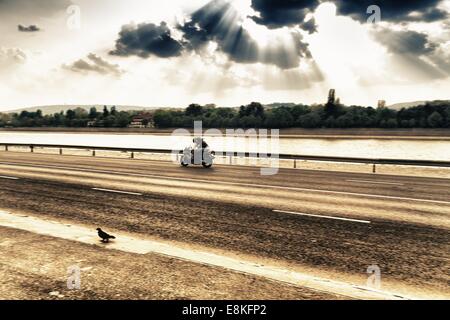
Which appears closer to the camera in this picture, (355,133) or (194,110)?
(355,133)

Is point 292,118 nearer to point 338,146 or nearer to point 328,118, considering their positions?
point 328,118

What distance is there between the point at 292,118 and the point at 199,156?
113 m

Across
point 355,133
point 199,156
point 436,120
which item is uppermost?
point 436,120

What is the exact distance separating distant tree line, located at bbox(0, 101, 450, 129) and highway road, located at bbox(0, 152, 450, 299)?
101741 millimetres

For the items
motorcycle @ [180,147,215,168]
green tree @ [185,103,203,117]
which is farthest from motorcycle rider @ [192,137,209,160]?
green tree @ [185,103,203,117]

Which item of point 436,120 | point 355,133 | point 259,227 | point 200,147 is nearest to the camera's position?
point 259,227

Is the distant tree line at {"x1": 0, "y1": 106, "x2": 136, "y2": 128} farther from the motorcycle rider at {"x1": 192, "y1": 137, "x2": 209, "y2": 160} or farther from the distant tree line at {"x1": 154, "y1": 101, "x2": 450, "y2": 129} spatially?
the motorcycle rider at {"x1": 192, "y1": 137, "x2": 209, "y2": 160}

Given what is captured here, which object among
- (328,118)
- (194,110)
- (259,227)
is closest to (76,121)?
(194,110)

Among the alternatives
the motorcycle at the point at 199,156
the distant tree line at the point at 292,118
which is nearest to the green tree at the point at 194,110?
the distant tree line at the point at 292,118

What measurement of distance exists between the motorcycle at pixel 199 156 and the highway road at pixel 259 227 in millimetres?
5765

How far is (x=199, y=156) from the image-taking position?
20.5 meters

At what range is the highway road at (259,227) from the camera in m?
5.04

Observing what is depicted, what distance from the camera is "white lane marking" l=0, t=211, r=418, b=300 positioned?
4.83 m
